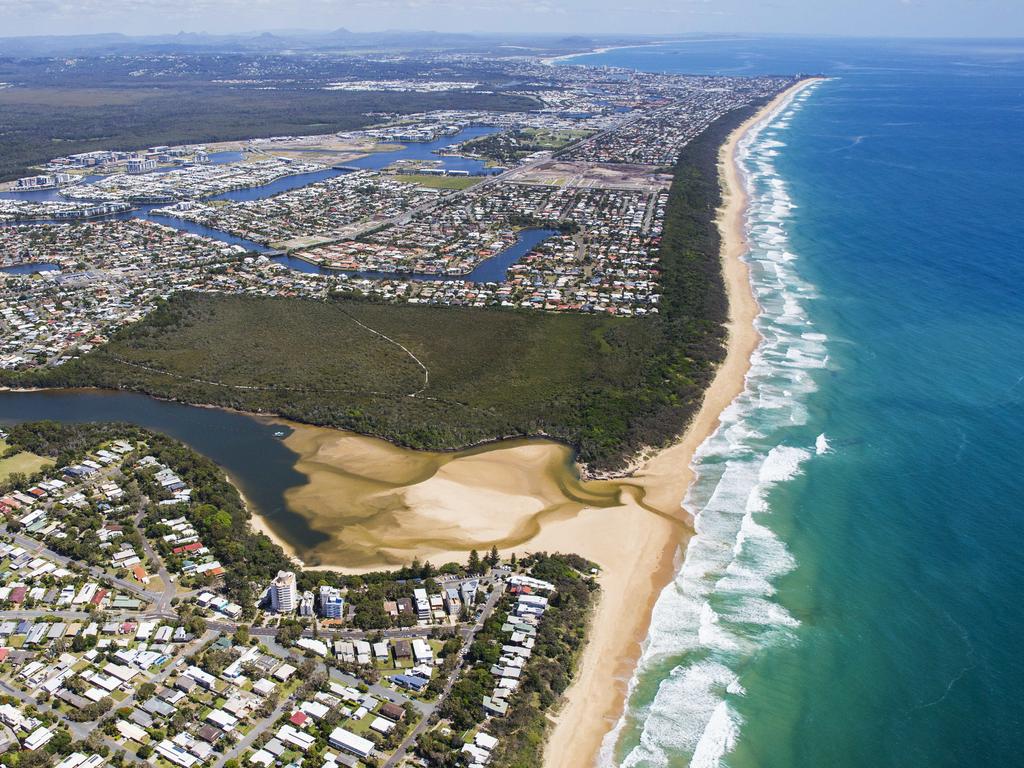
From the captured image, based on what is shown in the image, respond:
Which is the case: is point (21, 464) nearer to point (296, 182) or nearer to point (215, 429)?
Answer: point (215, 429)

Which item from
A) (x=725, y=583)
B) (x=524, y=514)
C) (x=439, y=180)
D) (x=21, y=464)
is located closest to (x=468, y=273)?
(x=524, y=514)

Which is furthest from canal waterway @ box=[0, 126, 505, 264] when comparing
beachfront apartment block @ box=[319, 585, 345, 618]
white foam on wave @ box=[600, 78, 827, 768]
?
beachfront apartment block @ box=[319, 585, 345, 618]

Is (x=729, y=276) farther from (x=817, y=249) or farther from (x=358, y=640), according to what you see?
(x=358, y=640)

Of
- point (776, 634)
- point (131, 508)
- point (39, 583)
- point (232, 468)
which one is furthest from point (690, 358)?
point (39, 583)

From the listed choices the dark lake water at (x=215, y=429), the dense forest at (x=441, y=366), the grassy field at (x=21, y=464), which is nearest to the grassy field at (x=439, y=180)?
the dense forest at (x=441, y=366)

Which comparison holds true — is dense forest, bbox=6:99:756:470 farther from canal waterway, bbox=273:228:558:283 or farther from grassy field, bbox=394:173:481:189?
grassy field, bbox=394:173:481:189
